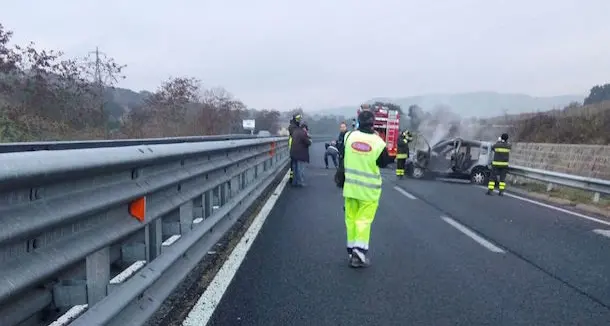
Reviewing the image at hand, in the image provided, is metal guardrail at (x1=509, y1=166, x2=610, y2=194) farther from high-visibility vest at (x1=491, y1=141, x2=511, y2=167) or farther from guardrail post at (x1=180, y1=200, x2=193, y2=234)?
guardrail post at (x1=180, y1=200, x2=193, y2=234)

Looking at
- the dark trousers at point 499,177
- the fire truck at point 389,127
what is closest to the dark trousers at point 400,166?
the dark trousers at point 499,177

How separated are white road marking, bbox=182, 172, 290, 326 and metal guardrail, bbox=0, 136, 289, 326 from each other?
0.27 meters

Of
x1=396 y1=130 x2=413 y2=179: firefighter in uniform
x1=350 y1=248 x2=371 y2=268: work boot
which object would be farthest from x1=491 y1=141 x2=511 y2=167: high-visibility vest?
x1=350 y1=248 x2=371 y2=268: work boot

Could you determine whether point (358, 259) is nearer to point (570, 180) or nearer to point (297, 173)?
point (297, 173)

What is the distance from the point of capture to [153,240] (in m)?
4.09

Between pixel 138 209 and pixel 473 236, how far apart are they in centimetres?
575

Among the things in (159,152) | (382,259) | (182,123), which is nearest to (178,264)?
(159,152)

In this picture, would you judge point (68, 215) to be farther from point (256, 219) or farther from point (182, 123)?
point (182, 123)

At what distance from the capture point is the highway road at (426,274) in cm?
457

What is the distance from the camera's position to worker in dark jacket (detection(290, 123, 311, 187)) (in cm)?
1483

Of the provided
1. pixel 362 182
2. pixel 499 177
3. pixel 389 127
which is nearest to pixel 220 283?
pixel 362 182

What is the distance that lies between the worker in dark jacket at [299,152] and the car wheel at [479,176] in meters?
7.16

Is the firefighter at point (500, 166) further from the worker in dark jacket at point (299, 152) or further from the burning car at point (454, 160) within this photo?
the worker in dark jacket at point (299, 152)

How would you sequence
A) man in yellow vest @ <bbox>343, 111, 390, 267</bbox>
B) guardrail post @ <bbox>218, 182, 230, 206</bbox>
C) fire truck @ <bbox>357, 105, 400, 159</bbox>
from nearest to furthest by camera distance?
man in yellow vest @ <bbox>343, 111, 390, 267</bbox> → guardrail post @ <bbox>218, 182, 230, 206</bbox> → fire truck @ <bbox>357, 105, 400, 159</bbox>
